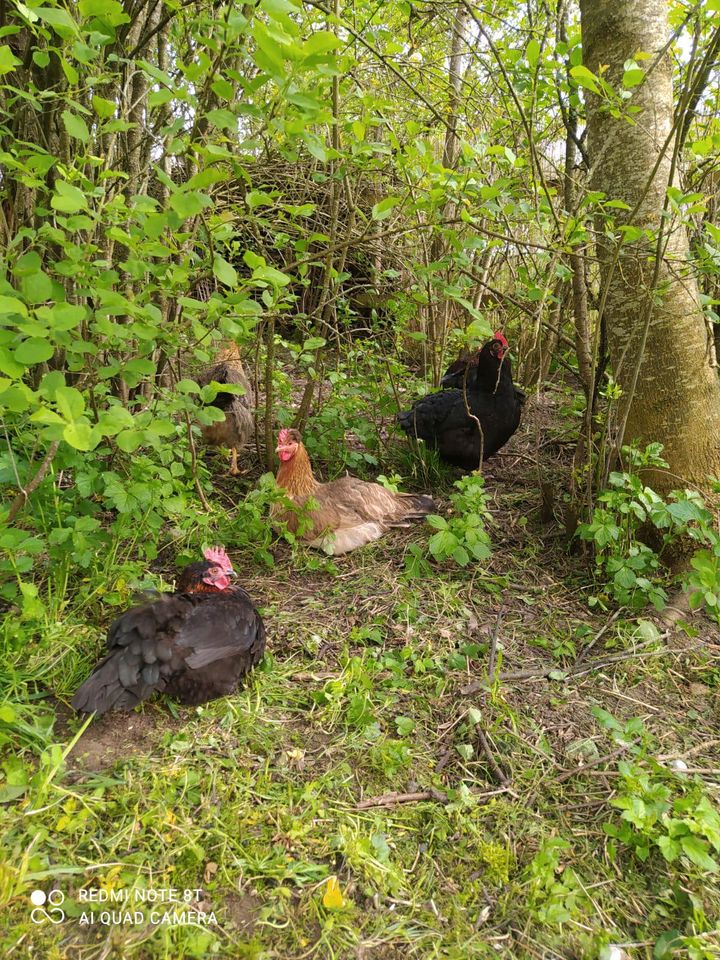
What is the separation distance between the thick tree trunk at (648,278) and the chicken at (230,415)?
239cm

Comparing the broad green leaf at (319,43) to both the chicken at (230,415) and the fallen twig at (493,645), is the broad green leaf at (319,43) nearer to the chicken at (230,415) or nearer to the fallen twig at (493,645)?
the fallen twig at (493,645)

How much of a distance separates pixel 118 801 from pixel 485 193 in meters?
2.47

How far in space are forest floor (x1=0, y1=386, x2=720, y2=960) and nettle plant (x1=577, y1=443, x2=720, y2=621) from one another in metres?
0.15

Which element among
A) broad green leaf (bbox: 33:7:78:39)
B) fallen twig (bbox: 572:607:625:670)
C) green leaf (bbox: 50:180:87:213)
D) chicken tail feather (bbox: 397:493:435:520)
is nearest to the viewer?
broad green leaf (bbox: 33:7:78:39)

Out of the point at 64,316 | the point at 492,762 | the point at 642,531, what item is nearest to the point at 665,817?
the point at 492,762

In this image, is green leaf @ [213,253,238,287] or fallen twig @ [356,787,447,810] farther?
fallen twig @ [356,787,447,810]

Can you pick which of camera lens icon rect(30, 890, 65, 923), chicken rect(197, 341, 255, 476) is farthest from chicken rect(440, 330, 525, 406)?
camera lens icon rect(30, 890, 65, 923)

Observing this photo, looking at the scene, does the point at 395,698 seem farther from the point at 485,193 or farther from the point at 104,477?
the point at 485,193

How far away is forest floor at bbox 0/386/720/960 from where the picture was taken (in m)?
1.57

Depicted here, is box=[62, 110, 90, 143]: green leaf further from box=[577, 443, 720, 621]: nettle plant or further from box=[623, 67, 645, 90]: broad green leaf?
box=[577, 443, 720, 621]: nettle plant

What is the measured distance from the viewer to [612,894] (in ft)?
5.54

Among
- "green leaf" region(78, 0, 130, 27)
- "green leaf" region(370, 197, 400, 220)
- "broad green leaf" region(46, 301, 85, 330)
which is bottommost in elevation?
"broad green leaf" region(46, 301, 85, 330)

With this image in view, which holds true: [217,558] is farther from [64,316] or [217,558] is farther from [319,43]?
[319,43]

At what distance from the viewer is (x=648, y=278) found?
2.71 m
